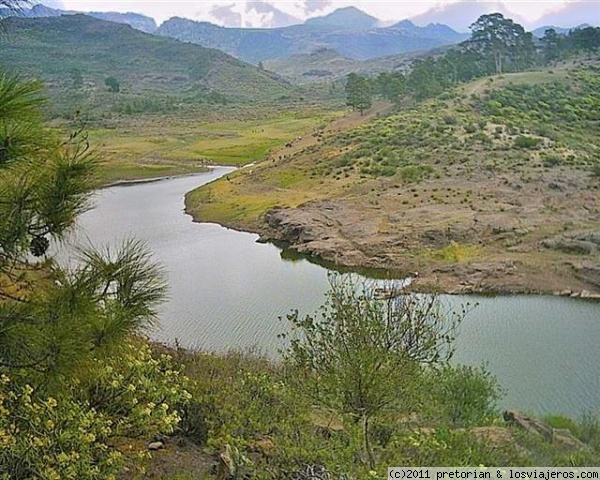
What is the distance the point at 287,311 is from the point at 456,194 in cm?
1632

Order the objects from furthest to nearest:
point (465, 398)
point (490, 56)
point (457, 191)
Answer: point (490, 56), point (457, 191), point (465, 398)

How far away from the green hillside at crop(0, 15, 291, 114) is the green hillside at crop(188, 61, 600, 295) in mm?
60713

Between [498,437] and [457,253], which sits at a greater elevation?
[457,253]

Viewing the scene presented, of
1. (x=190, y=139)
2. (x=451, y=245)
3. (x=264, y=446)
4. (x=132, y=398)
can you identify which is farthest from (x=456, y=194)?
(x=190, y=139)

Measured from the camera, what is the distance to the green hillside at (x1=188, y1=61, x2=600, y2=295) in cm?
2784

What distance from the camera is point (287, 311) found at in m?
23.5

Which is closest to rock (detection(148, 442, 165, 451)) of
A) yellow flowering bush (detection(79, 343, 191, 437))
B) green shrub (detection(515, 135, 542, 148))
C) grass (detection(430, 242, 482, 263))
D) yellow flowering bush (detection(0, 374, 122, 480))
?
yellow flowering bush (detection(79, 343, 191, 437))

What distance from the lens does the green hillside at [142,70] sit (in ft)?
374

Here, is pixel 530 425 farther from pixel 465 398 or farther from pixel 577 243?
pixel 577 243

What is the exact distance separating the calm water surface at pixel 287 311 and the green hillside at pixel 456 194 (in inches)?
77.8

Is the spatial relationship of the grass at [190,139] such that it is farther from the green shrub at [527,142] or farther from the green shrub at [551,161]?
the green shrub at [551,161]

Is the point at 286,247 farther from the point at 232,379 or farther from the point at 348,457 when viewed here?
the point at 348,457

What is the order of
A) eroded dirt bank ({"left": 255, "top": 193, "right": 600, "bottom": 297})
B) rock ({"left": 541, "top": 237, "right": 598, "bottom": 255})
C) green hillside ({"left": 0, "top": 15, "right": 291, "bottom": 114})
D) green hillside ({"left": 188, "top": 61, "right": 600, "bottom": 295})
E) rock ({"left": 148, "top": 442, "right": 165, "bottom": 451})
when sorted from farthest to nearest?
green hillside ({"left": 0, "top": 15, "right": 291, "bottom": 114}), green hillside ({"left": 188, "top": 61, "right": 600, "bottom": 295}), rock ({"left": 541, "top": 237, "right": 598, "bottom": 255}), eroded dirt bank ({"left": 255, "top": 193, "right": 600, "bottom": 297}), rock ({"left": 148, "top": 442, "right": 165, "bottom": 451})

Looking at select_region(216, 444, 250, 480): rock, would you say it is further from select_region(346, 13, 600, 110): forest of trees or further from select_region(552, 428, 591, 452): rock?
select_region(346, 13, 600, 110): forest of trees
